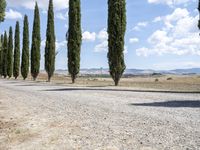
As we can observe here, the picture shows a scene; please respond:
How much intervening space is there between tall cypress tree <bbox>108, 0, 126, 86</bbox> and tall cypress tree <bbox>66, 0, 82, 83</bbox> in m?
10.2

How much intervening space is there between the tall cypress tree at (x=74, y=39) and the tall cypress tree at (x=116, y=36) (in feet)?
33.5

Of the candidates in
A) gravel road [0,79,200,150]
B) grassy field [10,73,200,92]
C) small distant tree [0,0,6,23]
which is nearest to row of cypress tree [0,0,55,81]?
grassy field [10,73,200,92]

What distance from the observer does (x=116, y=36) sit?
3703 centimetres

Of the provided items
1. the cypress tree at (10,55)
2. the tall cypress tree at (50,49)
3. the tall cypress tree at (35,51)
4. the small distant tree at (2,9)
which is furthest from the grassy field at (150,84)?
the cypress tree at (10,55)

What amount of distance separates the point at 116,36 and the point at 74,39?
1109 cm

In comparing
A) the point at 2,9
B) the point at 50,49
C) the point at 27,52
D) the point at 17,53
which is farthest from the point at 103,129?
the point at 17,53

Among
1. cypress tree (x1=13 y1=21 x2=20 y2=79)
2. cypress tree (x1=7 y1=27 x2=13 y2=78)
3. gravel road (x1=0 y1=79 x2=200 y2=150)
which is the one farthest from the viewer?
cypress tree (x1=7 y1=27 x2=13 y2=78)

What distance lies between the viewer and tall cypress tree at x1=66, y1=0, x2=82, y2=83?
47250 mm

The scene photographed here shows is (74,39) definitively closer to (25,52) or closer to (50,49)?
(50,49)

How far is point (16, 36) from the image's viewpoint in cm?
8050

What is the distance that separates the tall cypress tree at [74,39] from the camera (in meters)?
47.2

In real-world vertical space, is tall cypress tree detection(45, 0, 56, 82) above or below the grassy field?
above

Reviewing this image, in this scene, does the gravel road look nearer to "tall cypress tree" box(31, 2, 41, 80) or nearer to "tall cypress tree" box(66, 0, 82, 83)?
"tall cypress tree" box(66, 0, 82, 83)

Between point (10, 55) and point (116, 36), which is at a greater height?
point (116, 36)
